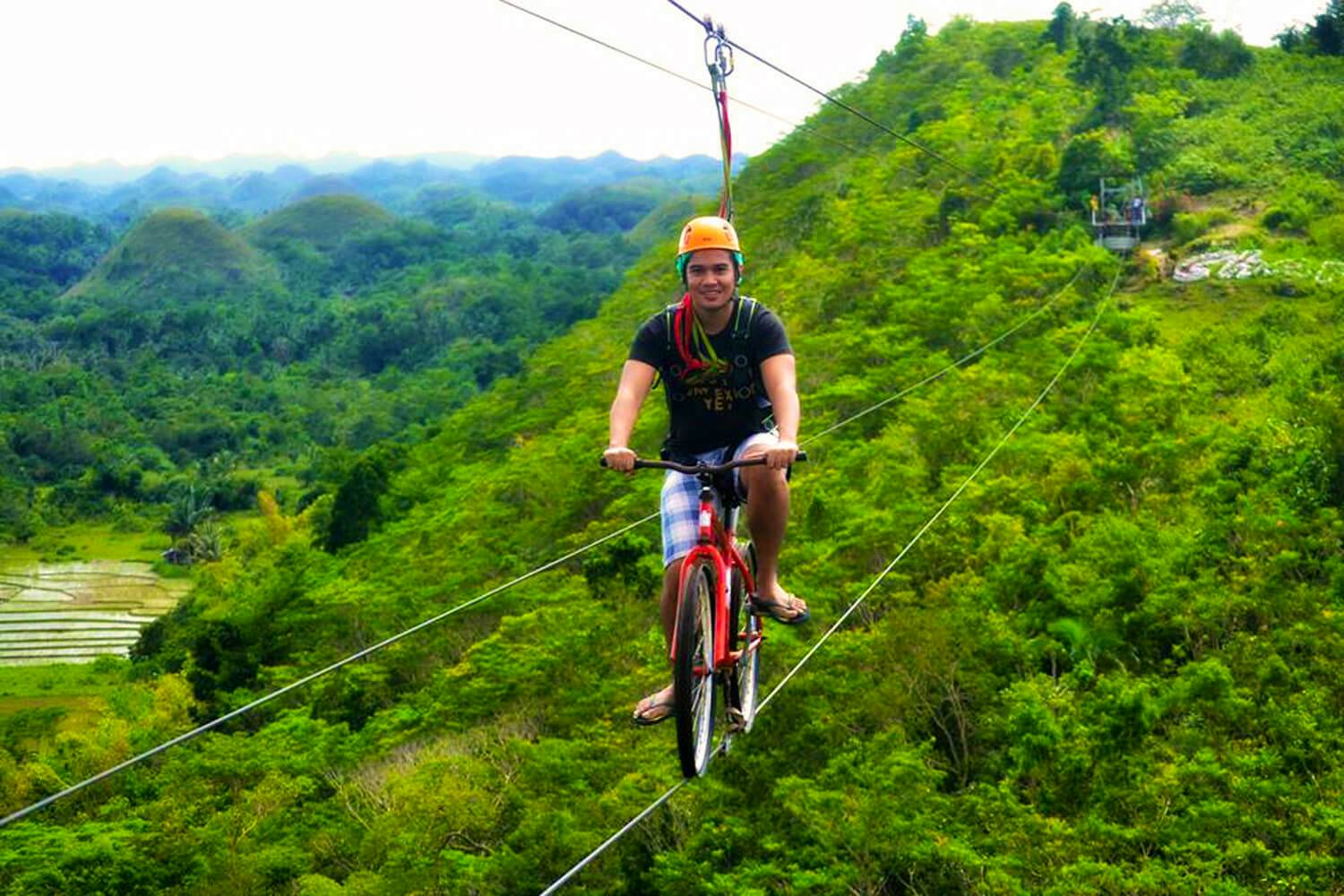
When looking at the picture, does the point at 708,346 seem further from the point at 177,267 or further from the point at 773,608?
the point at 177,267

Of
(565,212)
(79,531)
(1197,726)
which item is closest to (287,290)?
(565,212)

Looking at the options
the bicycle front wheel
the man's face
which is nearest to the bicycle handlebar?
the bicycle front wheel

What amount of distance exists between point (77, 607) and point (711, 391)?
59098 millimetres

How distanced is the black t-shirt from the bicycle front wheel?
2.23ft

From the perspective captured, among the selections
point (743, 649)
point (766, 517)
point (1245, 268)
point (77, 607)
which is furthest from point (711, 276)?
point (77, 607)

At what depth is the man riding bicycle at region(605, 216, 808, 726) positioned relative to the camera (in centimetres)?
465

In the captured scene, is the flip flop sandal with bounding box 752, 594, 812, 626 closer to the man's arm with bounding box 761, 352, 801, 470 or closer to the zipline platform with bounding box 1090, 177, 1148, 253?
the man's arm with bounding box 761, 352, 801, 470

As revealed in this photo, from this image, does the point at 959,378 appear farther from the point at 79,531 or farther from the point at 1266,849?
the point at 79,531

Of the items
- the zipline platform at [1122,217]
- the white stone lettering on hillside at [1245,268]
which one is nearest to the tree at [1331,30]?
the zipline platform at [1122,217]

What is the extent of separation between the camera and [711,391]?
16.2 feet

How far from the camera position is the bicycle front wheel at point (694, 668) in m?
4.29

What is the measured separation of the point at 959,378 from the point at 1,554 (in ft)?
198

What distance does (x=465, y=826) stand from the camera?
581 inches

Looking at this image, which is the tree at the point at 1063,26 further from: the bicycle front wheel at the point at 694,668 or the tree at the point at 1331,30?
the bicycle front wheel at the point at 694,668
